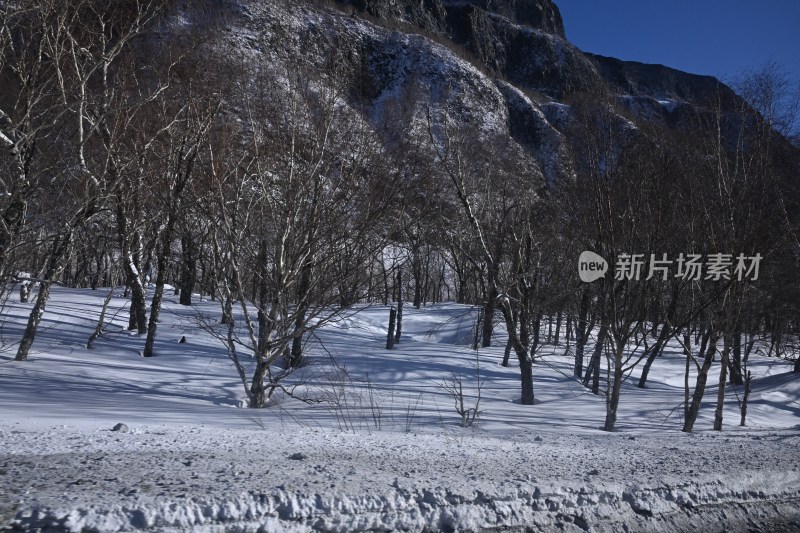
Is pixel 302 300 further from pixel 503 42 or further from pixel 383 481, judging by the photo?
pixel 503 42

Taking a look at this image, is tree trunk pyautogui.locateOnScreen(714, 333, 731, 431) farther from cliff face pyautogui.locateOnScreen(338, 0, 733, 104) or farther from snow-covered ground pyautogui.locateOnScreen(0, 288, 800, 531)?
cliff face pyautogui.locateOnScreen(338, 0, 733, 104)

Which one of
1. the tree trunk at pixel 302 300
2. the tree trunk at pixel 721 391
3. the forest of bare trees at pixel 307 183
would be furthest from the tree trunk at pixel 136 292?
the tree trunk at pixel 721 391

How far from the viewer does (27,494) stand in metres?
2.11

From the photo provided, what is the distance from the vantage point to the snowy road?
6.88 feet

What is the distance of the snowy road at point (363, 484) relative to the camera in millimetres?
2098

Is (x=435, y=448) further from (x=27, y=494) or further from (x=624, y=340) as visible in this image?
(x=624, y=340)
